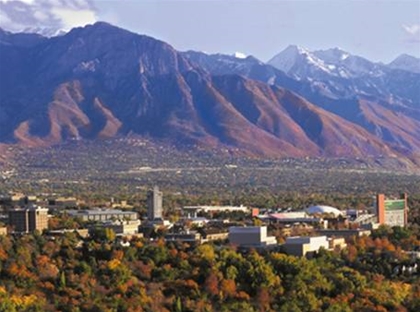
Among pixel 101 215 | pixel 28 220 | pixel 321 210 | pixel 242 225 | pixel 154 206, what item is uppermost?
pixel 154 206

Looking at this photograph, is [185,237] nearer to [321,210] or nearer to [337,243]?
[337,243]

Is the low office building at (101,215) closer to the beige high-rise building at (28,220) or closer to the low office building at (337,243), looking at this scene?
the beige high-rise building at (28,220)

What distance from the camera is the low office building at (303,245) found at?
72.6m

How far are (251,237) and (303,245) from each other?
630 centimetres

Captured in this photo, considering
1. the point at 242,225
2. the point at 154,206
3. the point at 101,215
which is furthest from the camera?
the point at 154,206

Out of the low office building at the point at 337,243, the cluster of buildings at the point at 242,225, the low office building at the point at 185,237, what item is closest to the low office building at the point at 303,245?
the cluster of buildings at the point at 242,225

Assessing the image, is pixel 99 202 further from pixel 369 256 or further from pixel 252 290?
pixel 252 290

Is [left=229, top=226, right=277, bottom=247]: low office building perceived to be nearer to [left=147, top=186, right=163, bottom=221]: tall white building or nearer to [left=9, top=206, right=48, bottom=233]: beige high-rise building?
[left=9, top=206, right=48, bottom=233]: beige high-rise building

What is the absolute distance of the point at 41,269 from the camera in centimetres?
6225

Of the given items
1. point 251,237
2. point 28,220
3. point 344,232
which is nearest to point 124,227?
point 28,220

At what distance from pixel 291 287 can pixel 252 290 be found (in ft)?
5.59

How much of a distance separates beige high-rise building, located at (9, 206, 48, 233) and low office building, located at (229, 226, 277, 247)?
1246cm

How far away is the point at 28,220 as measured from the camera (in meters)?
87.3

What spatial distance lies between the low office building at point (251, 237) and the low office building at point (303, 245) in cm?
237
